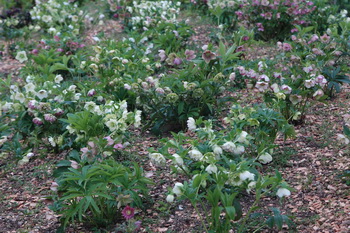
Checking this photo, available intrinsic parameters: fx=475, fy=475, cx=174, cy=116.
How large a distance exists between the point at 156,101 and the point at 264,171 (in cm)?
109

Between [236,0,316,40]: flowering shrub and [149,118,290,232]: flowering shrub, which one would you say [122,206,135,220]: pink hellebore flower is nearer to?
[149,118,290,232]: flowering shrub

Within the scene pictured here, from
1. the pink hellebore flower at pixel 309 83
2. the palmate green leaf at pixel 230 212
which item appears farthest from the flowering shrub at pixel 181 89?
the palmate green leaf at pixel 230 212

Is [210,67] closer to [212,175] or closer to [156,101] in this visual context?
[156,101]

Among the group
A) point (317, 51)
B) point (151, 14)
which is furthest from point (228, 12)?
point (317, 51)

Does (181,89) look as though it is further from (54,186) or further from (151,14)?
(151,14)

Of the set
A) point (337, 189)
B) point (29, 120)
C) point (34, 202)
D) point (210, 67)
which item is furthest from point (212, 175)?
point (29, 120)

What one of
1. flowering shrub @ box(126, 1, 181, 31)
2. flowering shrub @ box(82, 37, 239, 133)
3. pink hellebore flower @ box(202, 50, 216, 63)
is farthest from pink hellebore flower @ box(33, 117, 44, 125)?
flowering shrub @ box(126, 1, 181, 31)

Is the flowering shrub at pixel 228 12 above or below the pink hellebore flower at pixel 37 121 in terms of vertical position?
below

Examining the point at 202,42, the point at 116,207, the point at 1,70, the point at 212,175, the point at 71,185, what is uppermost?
the point at 212,175

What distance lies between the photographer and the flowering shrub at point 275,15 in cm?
556

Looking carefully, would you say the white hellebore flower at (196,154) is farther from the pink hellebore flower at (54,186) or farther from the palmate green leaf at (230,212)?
the pink hellebore flower at (54,186)

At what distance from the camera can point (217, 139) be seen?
2613mm

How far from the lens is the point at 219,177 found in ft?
7.84

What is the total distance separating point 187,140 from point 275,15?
8.98ft
